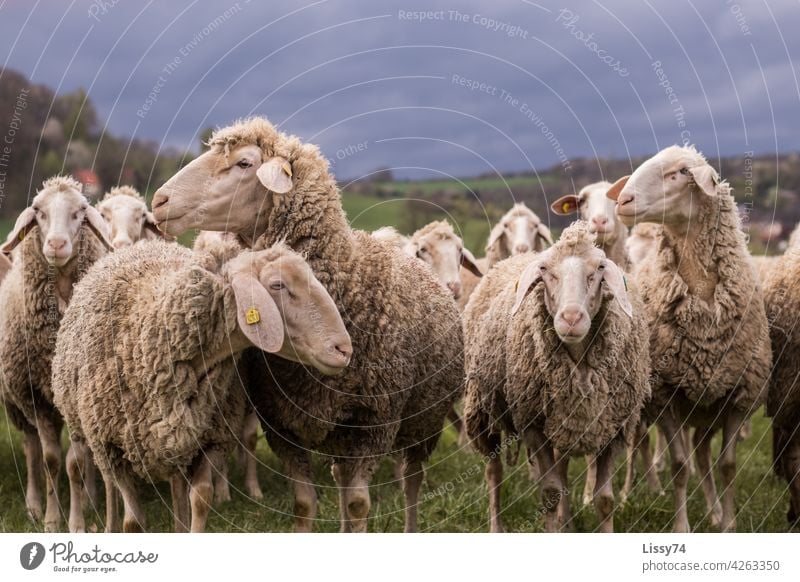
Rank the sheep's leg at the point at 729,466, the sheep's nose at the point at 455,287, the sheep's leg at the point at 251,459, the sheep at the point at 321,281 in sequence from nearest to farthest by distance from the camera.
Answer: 1. the sheep at the point at 321,281
2. the sheep's leg at the point at 729,466
3. the sheep's nose at the point at 455,287
4. the sheep's leg at the point at 251,459

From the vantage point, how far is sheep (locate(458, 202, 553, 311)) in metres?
10.0

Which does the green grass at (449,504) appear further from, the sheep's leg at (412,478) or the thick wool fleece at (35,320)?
the thick wool fleece at (35,320)

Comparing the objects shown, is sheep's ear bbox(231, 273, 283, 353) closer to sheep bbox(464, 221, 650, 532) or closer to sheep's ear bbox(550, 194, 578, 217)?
sheep bbox(464, 221, 650, 532)

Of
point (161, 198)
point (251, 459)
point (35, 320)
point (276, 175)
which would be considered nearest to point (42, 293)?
point (35, 320)

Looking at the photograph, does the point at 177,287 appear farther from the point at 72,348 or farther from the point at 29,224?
the point at 29,224

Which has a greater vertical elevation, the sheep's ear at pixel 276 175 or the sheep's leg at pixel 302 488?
the sheep's ear at pixel 276 175

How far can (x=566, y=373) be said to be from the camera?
23.0 feet

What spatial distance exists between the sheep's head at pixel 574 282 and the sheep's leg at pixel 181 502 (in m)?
2.32

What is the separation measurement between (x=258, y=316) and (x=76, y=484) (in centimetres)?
315

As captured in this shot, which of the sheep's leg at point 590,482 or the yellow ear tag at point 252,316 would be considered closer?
the yellow ear tag at point 252,316

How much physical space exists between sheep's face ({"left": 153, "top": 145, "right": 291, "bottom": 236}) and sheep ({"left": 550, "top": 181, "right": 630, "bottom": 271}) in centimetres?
328

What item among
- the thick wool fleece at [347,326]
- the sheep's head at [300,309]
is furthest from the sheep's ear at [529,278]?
the sheep's head at [300,309]

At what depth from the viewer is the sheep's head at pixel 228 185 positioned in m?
6.44

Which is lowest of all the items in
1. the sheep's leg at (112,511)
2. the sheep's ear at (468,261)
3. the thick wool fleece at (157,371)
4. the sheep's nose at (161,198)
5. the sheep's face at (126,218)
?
the sheep's leg at (112,511)
